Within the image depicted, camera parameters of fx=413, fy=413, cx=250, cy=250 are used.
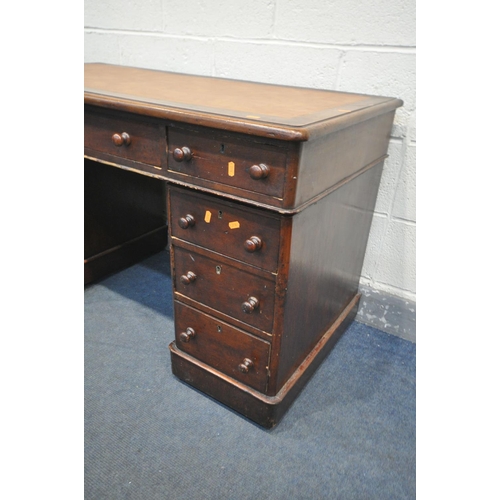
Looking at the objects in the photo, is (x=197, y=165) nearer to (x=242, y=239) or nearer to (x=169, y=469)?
(x=242, y=239)

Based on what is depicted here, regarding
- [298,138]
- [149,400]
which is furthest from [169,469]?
[298,138]

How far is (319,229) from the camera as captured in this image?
3.47 feet

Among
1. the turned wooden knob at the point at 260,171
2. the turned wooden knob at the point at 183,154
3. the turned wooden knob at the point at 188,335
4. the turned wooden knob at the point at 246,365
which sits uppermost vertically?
the turned wooden knob at the point at 183,154

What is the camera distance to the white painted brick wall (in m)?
1.28

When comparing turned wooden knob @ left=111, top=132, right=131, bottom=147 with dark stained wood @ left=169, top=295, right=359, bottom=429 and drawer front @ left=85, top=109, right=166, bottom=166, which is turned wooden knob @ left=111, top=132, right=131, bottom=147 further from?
dark stained wood @ left=169, top=295, right=359, bottom=429

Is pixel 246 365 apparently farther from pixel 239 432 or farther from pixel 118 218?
pixel 118 218

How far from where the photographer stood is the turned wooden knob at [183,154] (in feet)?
3.15

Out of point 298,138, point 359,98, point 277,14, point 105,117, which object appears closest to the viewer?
point 298,138

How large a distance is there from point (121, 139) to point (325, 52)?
75 cm

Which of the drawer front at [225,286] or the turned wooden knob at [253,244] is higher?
the turned wooden knob at [253,244]

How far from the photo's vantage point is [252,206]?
0.92 meters

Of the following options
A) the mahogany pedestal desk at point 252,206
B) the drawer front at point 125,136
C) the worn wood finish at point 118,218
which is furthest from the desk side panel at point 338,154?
the worn wood finish at point 118,218

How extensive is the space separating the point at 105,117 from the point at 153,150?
215mm

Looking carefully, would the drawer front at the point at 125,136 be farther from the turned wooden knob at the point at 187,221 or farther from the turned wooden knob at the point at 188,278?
the turned wooden knob at the point at 188,278
